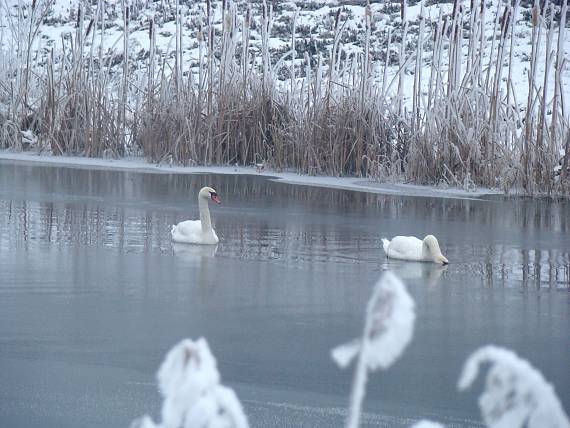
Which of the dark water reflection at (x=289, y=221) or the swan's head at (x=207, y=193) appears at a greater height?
the swan's head at (x=207, y=193)

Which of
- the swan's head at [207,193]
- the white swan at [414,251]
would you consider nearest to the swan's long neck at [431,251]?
the white swan at [414,251]

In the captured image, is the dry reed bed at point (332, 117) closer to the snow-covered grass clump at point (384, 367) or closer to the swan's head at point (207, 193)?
the swan's head at point (207, 193)

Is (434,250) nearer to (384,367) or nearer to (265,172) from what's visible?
(384,367)

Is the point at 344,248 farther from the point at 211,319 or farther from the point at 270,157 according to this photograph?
the point at 270,157

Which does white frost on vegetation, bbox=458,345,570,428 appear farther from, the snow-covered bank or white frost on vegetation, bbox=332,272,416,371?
the snow-covered bank

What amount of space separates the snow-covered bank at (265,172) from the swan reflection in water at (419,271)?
4.94 m

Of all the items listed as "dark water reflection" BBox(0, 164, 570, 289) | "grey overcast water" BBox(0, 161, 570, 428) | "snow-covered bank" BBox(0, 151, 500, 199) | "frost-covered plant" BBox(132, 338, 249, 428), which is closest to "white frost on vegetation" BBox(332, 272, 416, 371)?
"frost-covered plant" BBox(132, 338, 249, 428)

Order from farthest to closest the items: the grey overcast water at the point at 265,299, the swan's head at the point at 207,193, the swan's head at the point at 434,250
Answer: the swan's head at the point at 207,193
the swan's head at the point at 434,250
the grey overcast water at the point at 265,299

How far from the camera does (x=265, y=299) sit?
7215 millimetres

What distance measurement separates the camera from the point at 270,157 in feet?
54.2

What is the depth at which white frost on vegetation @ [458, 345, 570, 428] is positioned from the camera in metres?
1.56

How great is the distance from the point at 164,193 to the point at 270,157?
10.2ft

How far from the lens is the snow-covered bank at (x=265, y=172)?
46.2ft

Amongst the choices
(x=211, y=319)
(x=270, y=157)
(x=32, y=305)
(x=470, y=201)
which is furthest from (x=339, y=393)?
(x=270, y=157)
